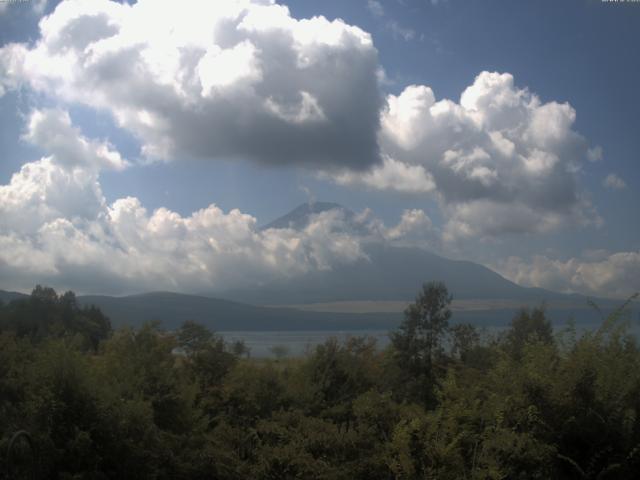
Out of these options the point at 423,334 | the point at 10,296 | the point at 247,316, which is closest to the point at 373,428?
the point at 423,334

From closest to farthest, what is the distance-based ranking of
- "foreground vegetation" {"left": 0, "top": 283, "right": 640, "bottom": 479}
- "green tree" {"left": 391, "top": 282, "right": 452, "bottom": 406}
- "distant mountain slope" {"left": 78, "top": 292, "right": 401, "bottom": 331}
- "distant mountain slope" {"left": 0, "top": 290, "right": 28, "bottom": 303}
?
"foreground vegetation" {"left": 0, "top": 283, "right": 640, "bottom": 479}, "green tree" {"left": 391, "top": 282, "right": 452, "bottom": 406}, "distant mountain slope" {"left": 0, "top": 290, "right": 28, "bottom": 303}, "distant mountain slope" {"left": 78, "top": 292, "right": 401, "bottom": 331}

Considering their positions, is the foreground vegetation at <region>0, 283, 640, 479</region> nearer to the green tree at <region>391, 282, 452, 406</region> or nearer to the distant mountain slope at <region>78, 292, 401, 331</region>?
the green tree at <region>391, 282, 452, 406</region>

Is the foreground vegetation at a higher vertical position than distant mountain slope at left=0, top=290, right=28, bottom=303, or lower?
lower

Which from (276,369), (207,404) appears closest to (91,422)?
(207,404)

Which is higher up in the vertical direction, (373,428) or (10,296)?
(10,296)

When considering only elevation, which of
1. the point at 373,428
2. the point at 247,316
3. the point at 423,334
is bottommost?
the point at 247,316

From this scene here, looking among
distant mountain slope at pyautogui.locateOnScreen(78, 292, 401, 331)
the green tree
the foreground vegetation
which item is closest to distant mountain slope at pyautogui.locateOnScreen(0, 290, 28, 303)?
the green tree

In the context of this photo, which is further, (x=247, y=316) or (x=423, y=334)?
(x=247, y=316)

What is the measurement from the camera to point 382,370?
22016 millimetres

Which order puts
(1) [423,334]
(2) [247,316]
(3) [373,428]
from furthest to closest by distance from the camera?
(2) [247,316], (1) [423,334], (3) [373,428]

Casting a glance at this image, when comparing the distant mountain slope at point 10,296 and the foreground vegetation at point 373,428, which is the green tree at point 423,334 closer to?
the foreground vegetation at point 373,428

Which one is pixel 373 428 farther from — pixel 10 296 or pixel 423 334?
pixel 10 296

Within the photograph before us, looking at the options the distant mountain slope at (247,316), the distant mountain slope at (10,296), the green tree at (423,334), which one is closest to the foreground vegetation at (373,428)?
the green tree at (423,334)

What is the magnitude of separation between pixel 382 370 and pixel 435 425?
1240 cm
